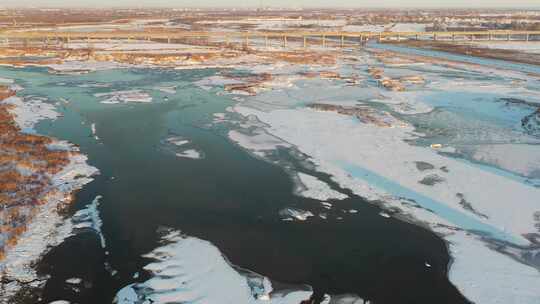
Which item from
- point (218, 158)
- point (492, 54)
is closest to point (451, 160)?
point (218, 158)

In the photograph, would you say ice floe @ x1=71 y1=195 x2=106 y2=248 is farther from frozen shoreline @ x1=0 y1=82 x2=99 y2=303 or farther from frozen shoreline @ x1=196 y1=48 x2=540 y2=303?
frozen shoreline @ x1=196 y1=48 x2=540 y2=303

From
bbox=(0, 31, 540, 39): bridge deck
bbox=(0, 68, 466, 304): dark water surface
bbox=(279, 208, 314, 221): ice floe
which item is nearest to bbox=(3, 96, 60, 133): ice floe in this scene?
bbox=(0, 68, 466, 304): dark water surface

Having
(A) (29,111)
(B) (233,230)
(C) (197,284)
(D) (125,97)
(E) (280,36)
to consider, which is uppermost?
(E) (280,36)

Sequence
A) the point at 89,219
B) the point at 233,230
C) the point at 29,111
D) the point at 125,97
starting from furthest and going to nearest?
the point at 125,97, the point at 29,111, the point at 89,219, the point at 233,230

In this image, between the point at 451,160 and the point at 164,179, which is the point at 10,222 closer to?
the point at 164,179

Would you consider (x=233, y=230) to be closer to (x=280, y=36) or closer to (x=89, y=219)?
(x=89, y=219)

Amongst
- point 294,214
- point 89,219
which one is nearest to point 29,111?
point 89,219

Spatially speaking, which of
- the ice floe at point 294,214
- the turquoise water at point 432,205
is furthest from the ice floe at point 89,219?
the turquoise water at point 432,205

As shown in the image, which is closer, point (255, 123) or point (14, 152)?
point (14, 152)
